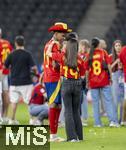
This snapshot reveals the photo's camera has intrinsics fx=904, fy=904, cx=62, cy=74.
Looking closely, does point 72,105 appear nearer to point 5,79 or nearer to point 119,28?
point 5,79

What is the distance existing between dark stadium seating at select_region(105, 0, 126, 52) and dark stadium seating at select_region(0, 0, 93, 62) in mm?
1775

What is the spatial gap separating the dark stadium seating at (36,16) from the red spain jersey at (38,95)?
42.0 ft

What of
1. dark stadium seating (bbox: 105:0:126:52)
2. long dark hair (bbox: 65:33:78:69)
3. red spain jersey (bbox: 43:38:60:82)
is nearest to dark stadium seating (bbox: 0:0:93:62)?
dark stadium seating (bbox: 105:0:126:52)

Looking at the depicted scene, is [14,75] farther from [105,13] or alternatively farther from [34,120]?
[105,13]

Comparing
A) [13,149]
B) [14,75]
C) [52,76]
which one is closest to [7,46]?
[14,75]

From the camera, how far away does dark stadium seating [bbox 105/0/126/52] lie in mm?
31450

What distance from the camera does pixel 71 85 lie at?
52.9ft

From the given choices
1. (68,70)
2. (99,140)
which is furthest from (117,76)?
(68,70)

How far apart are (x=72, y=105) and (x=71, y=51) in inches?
41.6

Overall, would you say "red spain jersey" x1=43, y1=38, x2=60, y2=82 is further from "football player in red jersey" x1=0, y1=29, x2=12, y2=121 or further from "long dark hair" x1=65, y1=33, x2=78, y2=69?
"football player in red jersey" x1=0, y1=29, x2=12, y2=121

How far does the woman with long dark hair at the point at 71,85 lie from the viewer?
15.9 meters

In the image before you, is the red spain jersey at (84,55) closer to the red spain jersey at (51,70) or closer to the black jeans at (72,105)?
the red spain jersey at (51,70)

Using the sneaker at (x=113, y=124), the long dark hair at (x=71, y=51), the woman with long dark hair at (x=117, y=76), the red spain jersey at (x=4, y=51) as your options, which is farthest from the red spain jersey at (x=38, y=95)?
the long dark hair at (x=71, y=51)

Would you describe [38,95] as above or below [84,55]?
below
